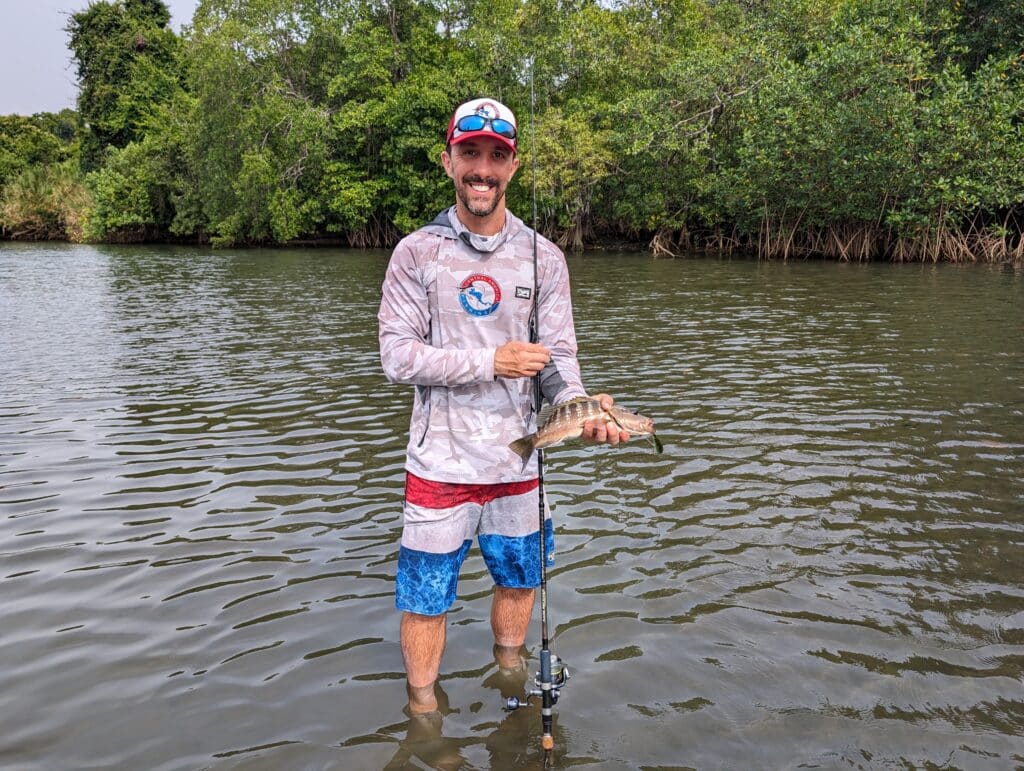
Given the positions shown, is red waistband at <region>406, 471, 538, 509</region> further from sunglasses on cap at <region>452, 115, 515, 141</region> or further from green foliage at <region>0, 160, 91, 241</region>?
green foliage at <region>0, 160, 91, 241</region>

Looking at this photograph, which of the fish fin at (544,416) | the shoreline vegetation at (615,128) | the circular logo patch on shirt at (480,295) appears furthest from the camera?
the shoreline vegetation at (615,128)

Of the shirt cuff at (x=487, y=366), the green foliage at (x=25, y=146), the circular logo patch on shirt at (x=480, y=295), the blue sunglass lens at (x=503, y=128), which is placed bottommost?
the shirt cuff at (x=487, y=366)

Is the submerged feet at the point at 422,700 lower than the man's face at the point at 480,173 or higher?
lower

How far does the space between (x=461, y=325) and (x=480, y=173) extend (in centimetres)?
74

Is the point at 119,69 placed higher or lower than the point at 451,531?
higher

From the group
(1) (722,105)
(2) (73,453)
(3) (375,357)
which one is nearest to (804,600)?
(2) (73,453)

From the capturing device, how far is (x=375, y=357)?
1338 centimetres

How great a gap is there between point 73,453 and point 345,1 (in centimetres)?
4399

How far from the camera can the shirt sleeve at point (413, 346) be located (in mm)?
3418

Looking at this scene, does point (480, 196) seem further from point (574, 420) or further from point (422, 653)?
point (422, 653)

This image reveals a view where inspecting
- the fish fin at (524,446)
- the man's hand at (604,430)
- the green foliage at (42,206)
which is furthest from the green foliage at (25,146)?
the man's hand at (604,430)

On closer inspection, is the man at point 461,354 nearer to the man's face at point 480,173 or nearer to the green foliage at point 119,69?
the man's face at point 480,173

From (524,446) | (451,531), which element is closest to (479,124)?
(524,446)

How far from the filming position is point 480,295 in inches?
144
